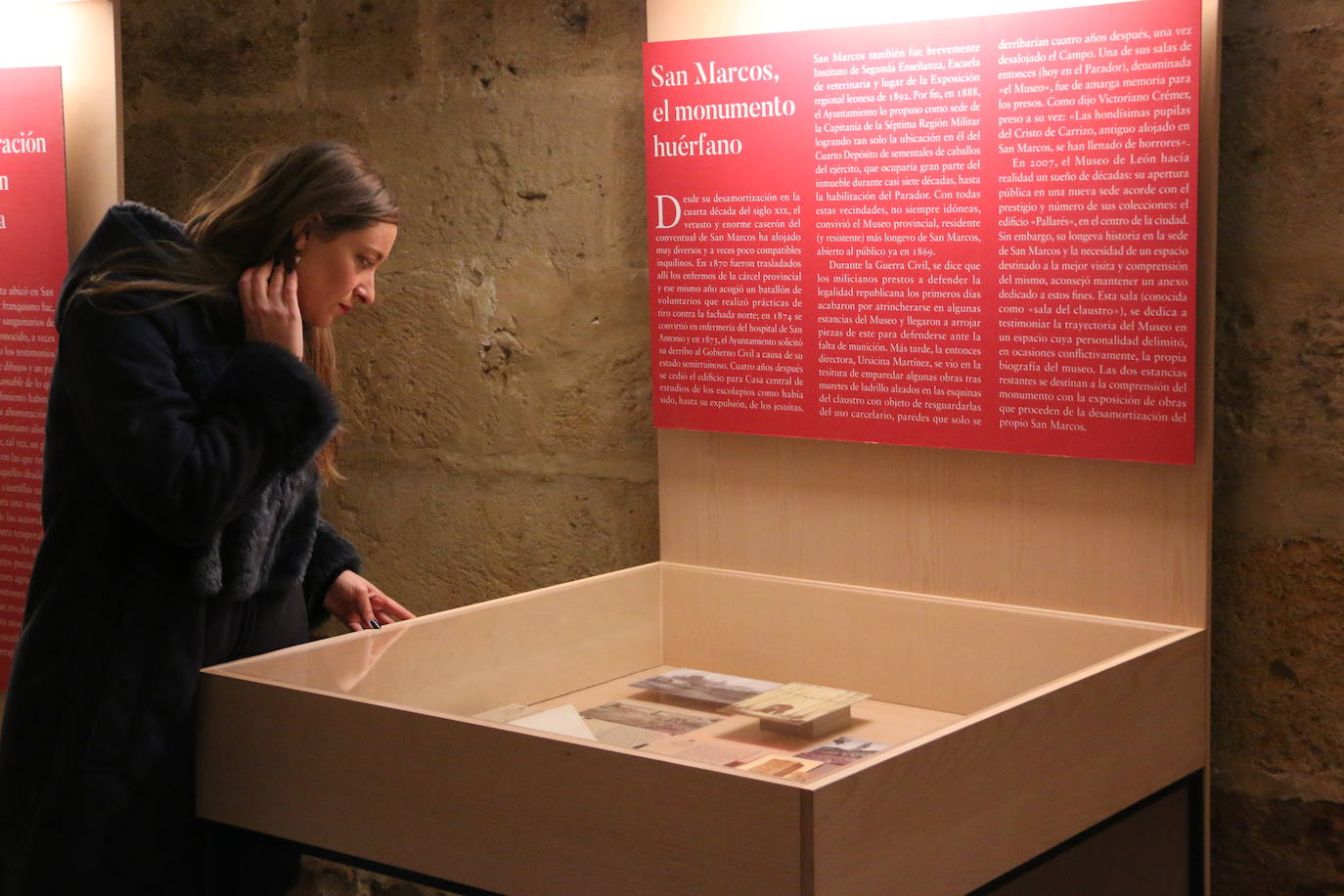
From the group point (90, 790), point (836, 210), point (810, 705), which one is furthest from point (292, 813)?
point (836, 210)

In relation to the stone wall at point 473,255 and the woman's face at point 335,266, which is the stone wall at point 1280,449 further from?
the woman's face at point 335,266

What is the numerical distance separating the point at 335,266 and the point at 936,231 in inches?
44.3

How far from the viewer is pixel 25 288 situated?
3.76 m

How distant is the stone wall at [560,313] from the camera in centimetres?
279

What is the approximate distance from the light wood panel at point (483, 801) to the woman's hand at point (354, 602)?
0.49 m

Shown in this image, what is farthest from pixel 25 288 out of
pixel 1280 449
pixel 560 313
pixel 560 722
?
pixel 1280 449

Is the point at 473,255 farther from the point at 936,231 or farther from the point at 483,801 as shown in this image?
the point at 483,801

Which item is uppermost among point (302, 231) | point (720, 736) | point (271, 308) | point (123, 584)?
point (302, 231)

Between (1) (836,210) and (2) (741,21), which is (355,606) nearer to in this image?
(1) (836,210)

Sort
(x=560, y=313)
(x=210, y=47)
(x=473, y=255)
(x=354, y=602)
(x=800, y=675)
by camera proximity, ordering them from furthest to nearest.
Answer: (x=210, y=47), (x=473, y=255), (x=560, y=313), (x=800, y=675), (x=354, y=602)

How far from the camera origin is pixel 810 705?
290 cm

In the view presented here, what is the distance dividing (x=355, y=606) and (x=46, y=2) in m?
1.74

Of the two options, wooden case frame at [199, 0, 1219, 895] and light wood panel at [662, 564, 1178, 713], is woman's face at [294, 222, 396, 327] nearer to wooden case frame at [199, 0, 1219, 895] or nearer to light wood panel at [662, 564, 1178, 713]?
wooden case frame at [199, 0, 1219, 895]

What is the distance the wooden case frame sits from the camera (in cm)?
213
